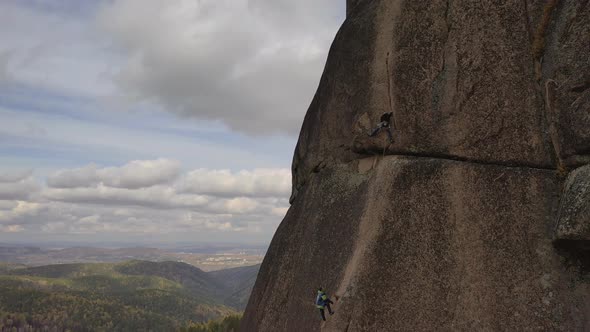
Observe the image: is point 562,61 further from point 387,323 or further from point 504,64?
point 387,323

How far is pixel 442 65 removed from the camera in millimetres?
15414

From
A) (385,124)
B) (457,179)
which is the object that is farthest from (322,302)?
(385,124)

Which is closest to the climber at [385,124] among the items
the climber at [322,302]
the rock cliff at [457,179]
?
the rock cliff at [457,179]

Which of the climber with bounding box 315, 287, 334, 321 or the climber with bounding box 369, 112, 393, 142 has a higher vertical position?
the climber with bounding box 369, 112, 393, 142

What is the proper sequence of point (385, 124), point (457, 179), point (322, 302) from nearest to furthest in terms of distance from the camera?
point (322, 302), point (457, 179), point (385, 124)

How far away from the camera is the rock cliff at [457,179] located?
13398mm

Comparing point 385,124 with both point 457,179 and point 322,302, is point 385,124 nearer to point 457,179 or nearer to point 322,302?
point 457,179

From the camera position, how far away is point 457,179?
47.6 ft

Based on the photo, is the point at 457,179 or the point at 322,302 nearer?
the point at 322,302

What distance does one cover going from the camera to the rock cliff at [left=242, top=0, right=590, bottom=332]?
44.0 ft

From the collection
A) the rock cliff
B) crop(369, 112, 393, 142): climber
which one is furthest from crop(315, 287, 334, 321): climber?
crop(369, 112, 393, 142): climber

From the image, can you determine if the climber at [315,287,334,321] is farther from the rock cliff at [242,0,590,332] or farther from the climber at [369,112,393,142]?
the climber at [369,112,393,142]

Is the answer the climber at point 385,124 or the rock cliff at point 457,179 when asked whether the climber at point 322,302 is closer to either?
the rock cliff at point 457,179

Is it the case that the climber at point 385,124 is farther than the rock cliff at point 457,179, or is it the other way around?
the climber at point 385,124
